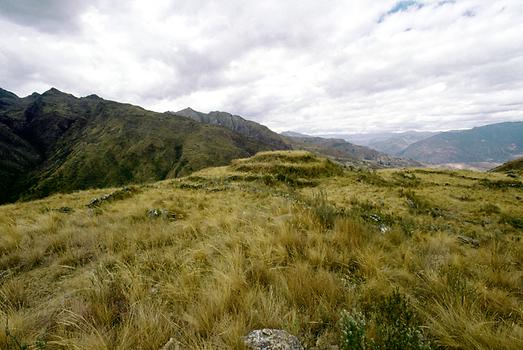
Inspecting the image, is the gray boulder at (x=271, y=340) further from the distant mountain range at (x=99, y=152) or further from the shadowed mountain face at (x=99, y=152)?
the shadowed mountain face at (x=99, y=152)

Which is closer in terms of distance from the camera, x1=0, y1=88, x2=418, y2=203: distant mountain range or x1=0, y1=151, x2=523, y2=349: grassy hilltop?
x1=0, y1=151, x2=523, y2=349: grassy hilltop

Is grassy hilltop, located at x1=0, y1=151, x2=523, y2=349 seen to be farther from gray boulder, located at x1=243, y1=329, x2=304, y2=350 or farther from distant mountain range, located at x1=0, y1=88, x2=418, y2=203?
distant mountain range, located at x1=0, y1=88, x2=418, y2=203

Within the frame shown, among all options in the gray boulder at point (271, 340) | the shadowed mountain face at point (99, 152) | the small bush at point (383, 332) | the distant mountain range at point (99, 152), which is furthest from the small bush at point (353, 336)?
the shadowed mountain face at point (99, 152)

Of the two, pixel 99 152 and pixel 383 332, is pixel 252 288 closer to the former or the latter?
pixel 383 332

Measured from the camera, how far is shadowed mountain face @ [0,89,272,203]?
135 m

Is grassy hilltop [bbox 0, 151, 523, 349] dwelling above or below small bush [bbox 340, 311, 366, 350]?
below

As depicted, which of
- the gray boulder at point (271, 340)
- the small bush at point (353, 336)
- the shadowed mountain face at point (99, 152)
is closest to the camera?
the small bush at point (353, 336)

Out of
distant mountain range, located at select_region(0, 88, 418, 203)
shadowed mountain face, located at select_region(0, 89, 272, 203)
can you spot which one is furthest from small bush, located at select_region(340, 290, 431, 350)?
shadowed mountain face, located at select_region(0, 89, 272, 203)

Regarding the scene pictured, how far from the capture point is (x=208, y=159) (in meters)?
150

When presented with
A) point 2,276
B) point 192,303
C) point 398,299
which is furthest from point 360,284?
point 2,276

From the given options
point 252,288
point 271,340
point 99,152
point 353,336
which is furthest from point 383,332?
point 99,152

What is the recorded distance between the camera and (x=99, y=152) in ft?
506

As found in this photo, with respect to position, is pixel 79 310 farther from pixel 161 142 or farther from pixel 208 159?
pixel 161 142

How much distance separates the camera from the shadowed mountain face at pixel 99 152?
443 ft
